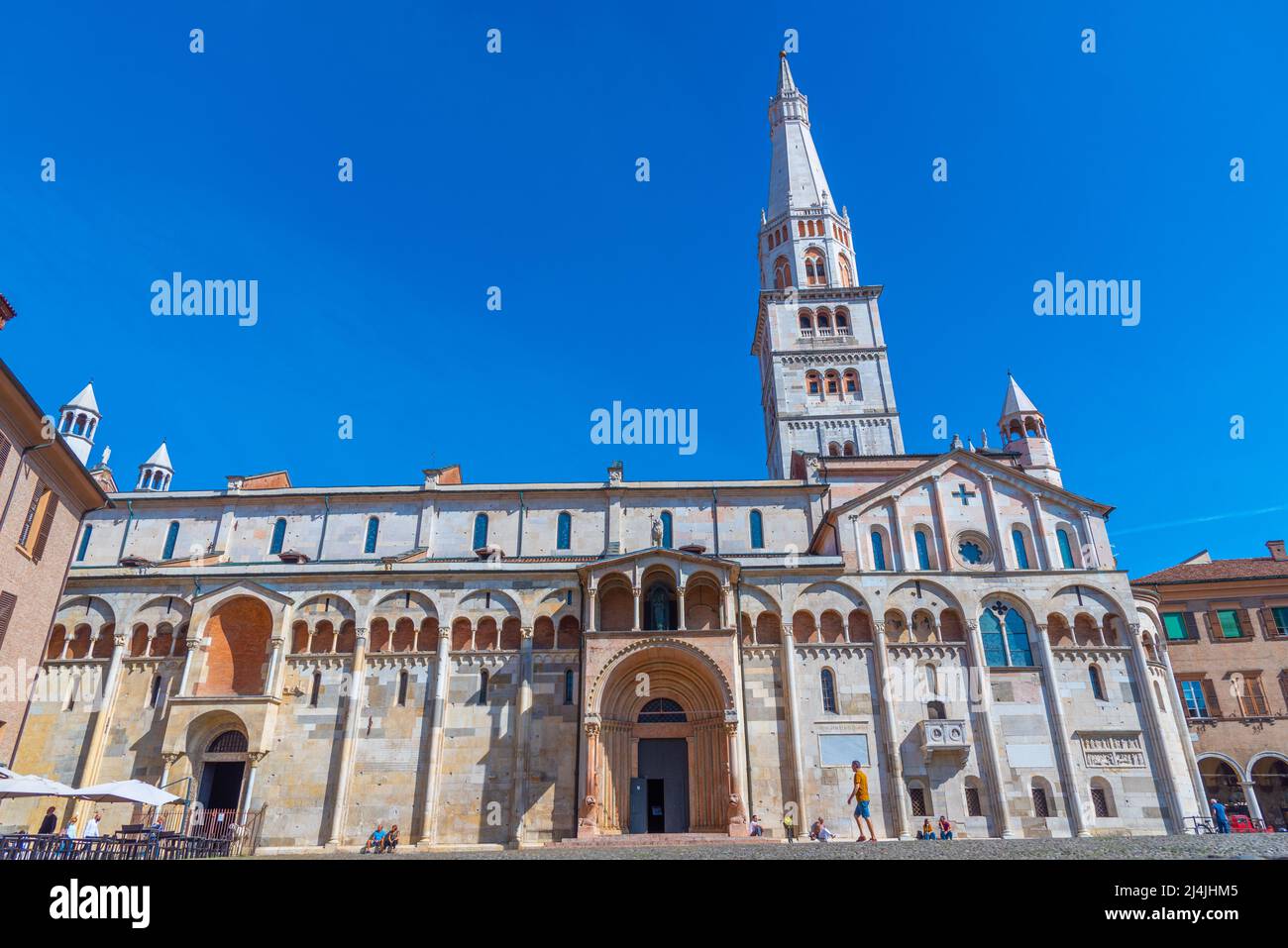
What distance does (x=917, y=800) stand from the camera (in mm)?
32094

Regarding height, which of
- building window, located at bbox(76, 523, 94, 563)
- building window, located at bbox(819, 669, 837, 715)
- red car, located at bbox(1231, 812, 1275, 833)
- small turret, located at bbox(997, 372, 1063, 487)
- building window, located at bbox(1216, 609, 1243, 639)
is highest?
small turret, located at bbox(997, 372, 1063, 487)

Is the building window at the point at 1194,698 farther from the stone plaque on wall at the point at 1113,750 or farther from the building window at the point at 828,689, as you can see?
the building window at the point at 828,689

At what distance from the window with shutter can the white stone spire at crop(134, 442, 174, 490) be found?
3748 cm

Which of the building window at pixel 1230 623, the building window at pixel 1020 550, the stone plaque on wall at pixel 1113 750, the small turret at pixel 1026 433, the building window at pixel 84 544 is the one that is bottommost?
the stone plaque on wall at pixel 1113 750

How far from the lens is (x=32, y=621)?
28.0 meters

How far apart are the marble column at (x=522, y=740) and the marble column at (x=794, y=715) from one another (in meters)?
10.6

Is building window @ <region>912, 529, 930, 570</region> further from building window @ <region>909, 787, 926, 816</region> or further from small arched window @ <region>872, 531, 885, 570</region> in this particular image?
building window @ <region>909, 787, 926, 816</region>

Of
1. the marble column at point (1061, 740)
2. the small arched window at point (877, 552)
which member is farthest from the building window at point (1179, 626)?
the small arched window at point (877, 552)

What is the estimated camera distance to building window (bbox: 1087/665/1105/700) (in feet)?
112

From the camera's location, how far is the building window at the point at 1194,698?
139 ft

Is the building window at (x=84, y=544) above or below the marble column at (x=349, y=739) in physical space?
above

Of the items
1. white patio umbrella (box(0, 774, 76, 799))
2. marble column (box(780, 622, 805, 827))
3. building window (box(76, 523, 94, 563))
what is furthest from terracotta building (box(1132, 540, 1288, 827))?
building window (box(76, 523, 94, 563))

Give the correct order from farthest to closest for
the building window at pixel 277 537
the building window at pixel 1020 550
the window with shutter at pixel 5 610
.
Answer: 1. the building window at pixel 277 537
2. the building window at pixel 1020 550
3. the window with shutter at pixel 5 610

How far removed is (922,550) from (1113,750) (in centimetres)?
1093
